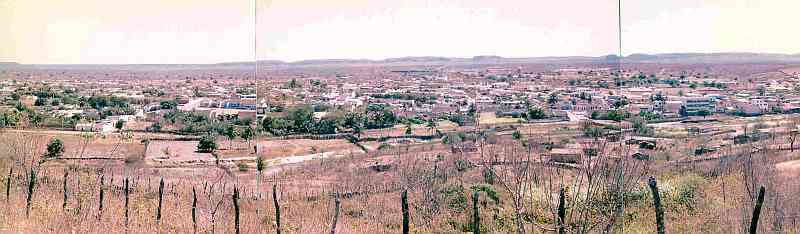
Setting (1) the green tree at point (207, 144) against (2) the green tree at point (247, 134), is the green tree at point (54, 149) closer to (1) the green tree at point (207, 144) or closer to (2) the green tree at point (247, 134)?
(1) the green tree at point (207, 144)

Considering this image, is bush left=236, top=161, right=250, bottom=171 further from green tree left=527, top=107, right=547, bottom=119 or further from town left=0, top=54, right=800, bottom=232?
green tree left=527, top=107, right=547, bottom=119

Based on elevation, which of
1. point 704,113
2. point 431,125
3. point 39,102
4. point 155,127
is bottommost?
point 155,127

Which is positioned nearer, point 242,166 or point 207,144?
point 242,166

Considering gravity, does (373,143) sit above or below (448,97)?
below

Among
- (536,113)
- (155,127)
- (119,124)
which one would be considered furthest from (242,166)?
(119,124)

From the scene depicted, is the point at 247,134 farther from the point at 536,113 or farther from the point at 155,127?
the point at 536,113

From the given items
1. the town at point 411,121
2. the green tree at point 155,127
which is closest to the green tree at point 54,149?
the town at point 411,121

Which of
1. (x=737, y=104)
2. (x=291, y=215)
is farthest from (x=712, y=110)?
(x=291, y=215)

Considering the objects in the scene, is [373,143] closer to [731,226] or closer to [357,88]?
[357,88]
